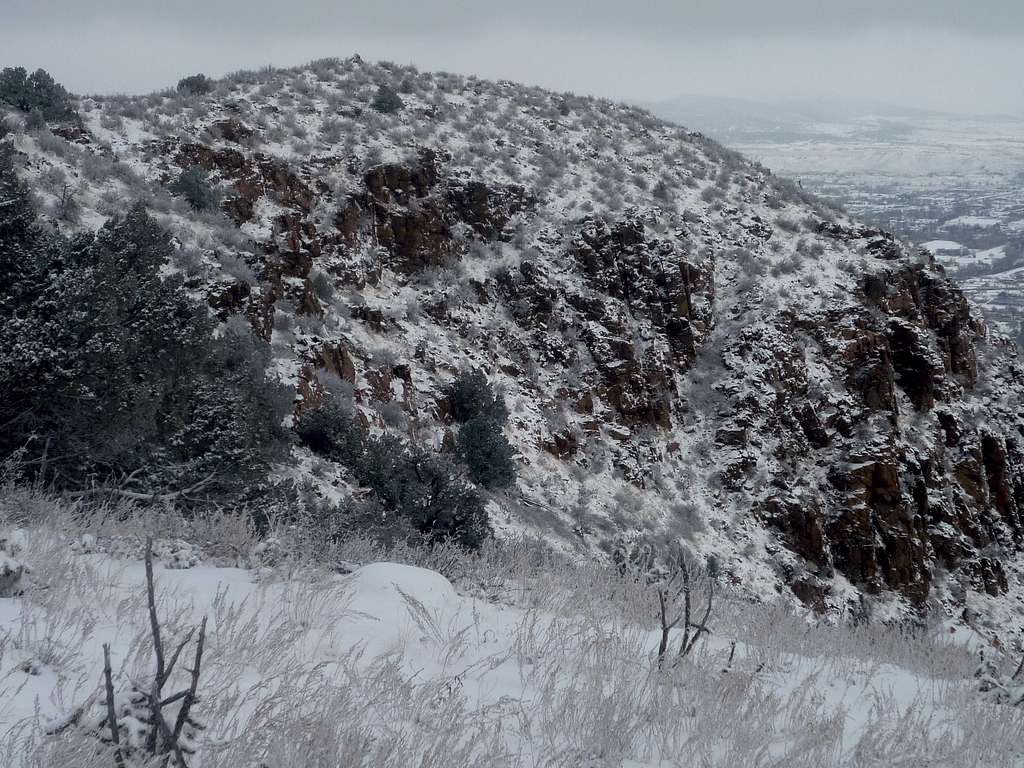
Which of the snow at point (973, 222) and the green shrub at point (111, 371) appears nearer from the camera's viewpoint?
the green shrub at point (111, 371)

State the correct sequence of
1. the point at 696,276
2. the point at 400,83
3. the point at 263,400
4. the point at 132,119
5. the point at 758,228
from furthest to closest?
the point at 400,83
the point at 758,228
the point at 696,276
the point at 132,119
the point at 263,400

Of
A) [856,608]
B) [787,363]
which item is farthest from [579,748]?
[787,363]

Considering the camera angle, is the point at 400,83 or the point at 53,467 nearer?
the point at 53,467

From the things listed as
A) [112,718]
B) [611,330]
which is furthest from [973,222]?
[112,718]

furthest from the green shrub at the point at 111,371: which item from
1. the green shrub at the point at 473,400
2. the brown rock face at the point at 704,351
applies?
the green shrub at the point at 473,400

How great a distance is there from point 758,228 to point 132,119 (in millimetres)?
18418

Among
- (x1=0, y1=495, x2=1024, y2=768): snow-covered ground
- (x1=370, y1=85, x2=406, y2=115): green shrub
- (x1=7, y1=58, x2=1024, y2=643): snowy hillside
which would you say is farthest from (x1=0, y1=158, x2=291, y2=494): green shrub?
(x1=370, y1=85, x2=406, y2=115): green shrub

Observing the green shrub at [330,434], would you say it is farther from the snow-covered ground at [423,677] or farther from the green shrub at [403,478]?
the snow-covered ground at [423,677]

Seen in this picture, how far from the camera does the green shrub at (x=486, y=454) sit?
1323cm

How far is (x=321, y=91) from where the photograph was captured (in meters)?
22.8

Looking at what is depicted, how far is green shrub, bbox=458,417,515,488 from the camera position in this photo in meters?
13.2

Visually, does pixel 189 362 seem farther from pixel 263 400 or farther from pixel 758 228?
pixel 758 228

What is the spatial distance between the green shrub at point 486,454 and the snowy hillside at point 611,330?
489mm

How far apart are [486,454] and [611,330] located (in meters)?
6.42
